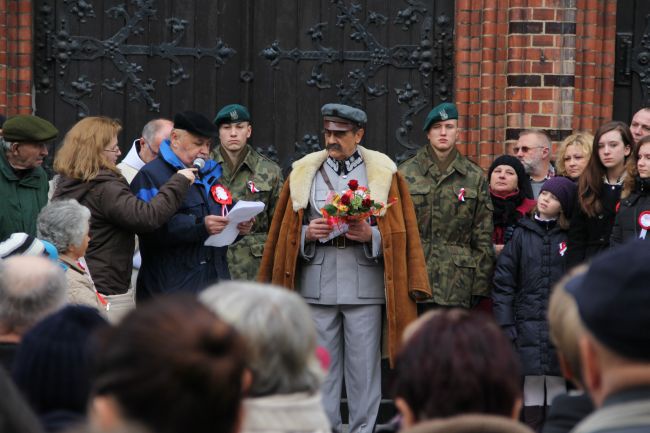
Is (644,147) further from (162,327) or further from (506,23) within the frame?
(162,327)

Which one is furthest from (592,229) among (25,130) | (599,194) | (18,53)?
(18,53)

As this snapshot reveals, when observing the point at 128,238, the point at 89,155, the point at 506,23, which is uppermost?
the point at 506,23

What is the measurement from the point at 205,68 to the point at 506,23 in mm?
2298

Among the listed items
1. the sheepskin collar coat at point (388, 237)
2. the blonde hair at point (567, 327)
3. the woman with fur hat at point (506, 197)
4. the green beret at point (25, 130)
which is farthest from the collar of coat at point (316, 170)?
the blonde hair at point (567, 327)

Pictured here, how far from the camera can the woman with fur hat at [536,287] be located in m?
7.54

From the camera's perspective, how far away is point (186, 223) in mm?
6914

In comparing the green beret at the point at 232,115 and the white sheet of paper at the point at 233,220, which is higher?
the green beret at the point at 232,115

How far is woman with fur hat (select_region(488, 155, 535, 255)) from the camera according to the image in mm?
8242

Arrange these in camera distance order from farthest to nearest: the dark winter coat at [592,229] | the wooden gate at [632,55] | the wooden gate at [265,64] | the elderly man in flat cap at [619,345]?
the wooden gate at [632,55], the wooden gate at [265,64], the dark winter coat at [592,229], the elderly man in flat cap at [619,345]

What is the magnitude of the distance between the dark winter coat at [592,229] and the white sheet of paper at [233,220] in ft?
6.27

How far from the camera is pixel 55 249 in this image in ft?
19.2

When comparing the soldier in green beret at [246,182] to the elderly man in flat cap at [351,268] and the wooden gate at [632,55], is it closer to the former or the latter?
the elderly man in flat cap at [351,268]

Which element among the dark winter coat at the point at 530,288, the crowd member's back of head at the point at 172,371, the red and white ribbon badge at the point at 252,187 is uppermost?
the crowd member's back of head at the point at 172,371

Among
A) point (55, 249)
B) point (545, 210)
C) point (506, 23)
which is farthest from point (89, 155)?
point (506, 23)
